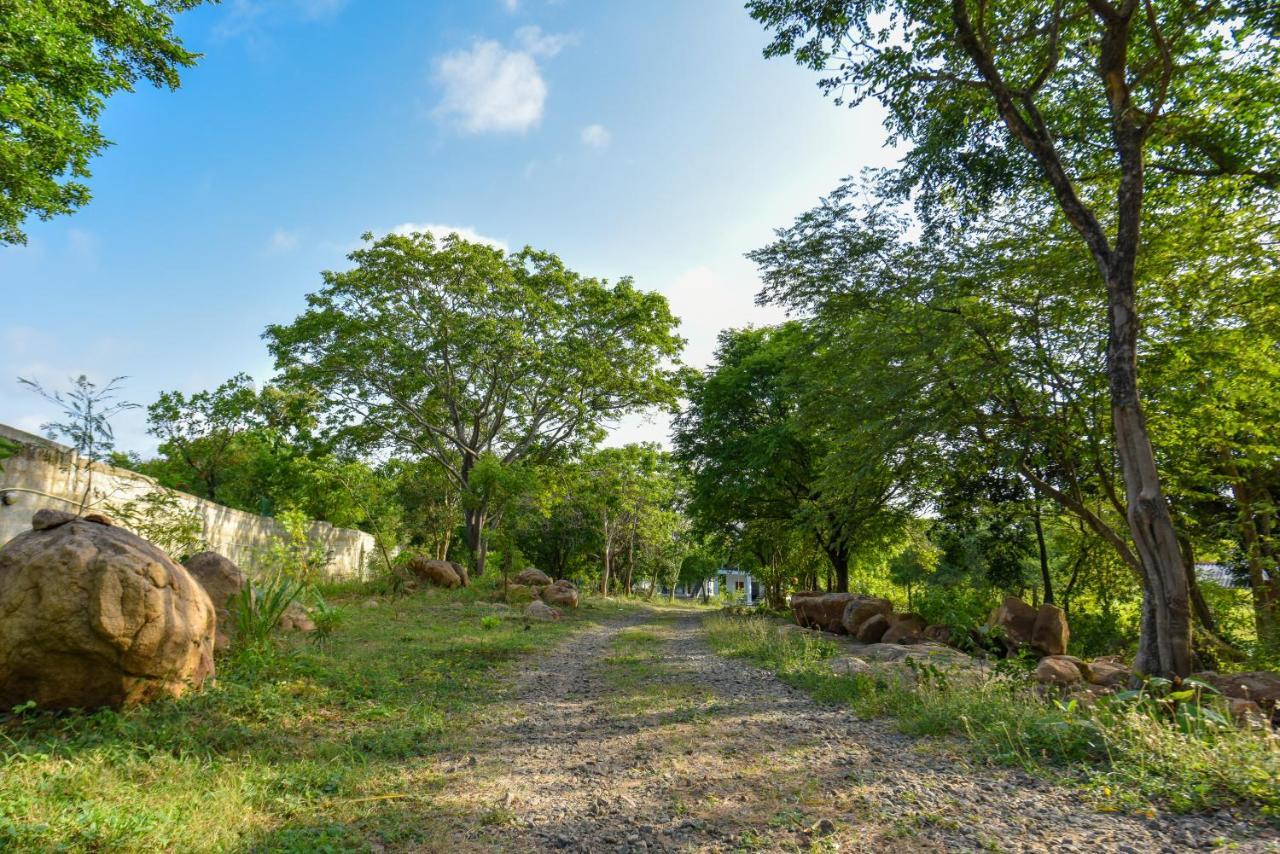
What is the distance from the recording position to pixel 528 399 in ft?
74.4

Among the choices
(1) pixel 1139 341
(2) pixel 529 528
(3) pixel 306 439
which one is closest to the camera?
(1) pixel 1139 341

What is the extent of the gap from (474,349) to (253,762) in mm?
16987

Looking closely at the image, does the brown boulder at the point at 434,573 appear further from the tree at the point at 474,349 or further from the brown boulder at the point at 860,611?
the brown boulder at the point at 860,611

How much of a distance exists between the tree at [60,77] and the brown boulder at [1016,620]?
17722mm

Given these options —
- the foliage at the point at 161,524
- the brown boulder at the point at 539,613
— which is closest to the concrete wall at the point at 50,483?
the foliage at the point at 161,524

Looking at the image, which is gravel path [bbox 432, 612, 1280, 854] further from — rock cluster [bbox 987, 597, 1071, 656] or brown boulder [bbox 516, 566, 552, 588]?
brown boulder [bbox 516, 566, 552, 588]

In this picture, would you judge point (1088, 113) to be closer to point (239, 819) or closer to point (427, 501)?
point (239, 819)

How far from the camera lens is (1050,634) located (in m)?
11.3

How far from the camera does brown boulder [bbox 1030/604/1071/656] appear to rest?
11.2 m

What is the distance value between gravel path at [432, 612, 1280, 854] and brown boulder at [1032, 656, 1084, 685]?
3.17 m

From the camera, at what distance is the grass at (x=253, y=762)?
2.96 meters

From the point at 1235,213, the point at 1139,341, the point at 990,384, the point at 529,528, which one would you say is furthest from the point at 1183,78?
the point at 529,528

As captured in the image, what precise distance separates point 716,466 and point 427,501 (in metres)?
14.9

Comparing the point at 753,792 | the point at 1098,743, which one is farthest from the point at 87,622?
the point at 1098,743
